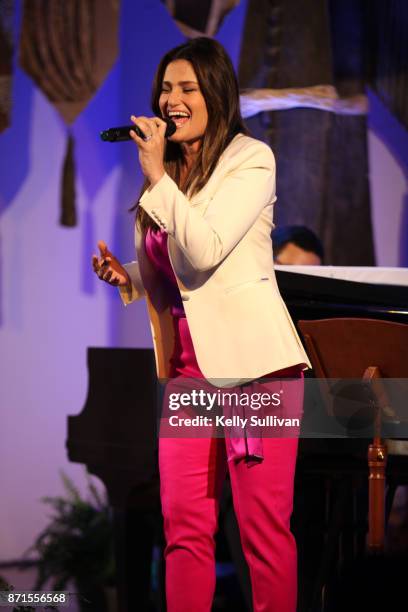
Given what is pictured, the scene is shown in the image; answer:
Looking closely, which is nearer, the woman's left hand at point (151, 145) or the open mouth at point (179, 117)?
the woman's left hand at point (151, 145)

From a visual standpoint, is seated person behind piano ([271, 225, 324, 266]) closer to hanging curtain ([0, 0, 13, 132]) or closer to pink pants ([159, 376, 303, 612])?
hanging curtain ([0, 0, 13, 132])

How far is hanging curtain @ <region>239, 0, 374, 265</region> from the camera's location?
4500 millimetres

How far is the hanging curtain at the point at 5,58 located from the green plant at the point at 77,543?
1976mm

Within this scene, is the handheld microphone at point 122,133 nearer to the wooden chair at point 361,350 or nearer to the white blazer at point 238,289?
the white blazer at point 238,289

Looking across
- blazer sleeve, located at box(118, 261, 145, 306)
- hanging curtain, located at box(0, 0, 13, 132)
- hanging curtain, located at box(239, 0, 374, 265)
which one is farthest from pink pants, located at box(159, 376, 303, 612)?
hanging curtain, located at box(0, 0, 13, 132)

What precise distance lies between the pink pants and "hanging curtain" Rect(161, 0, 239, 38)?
327 cm

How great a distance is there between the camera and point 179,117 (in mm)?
1954

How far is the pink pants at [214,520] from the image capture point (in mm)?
1862

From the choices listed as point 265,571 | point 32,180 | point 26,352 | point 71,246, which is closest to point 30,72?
point 32,180

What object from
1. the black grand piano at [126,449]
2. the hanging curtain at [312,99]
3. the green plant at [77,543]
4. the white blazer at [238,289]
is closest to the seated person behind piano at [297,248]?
the hanging curtain at [312,99]

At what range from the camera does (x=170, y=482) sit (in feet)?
6.23

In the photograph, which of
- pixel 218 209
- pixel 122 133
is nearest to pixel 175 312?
pixel 218 209

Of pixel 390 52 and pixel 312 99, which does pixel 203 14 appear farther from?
pixel 390 52

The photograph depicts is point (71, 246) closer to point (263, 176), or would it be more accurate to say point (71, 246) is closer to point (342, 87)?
point (342, 87)
